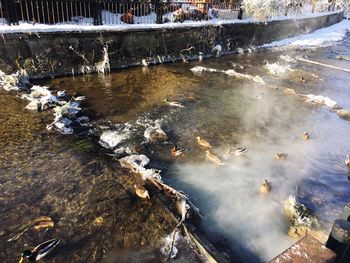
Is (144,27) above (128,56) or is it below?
above

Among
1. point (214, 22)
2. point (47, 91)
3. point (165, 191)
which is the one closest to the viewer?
point (165, 191)

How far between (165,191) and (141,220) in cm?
86

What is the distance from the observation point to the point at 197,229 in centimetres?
506

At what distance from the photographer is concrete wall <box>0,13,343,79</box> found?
1049 cm

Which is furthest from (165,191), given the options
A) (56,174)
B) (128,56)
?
(128,56)

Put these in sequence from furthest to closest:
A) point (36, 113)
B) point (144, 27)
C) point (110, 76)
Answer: point (144, 27) < point (110, 76) < point (36, 113)

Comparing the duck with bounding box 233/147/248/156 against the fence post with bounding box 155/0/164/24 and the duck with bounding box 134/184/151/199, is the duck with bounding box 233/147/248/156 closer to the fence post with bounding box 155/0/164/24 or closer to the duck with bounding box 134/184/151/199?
the duck with bounding box 134/184/151/199

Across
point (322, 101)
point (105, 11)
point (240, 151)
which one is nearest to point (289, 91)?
point (322, 101)

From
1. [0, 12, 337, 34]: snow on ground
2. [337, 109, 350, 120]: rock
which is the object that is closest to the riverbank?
[0, 12, 337, 34]: snow on ground

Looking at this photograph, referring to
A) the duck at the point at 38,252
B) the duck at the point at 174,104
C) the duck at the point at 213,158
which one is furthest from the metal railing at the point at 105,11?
the duck at the point at 38,252

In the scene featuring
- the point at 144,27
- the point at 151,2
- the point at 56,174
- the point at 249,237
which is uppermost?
the point at 151,2

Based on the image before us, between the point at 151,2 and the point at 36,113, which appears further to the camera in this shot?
the point at 151,2

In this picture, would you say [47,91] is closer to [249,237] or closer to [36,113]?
[36,113]

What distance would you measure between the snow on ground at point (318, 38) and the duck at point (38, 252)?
19.0 meters
